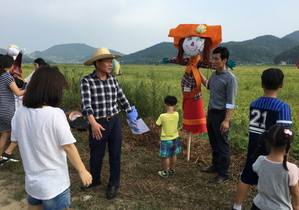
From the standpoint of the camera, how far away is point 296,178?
184 cm

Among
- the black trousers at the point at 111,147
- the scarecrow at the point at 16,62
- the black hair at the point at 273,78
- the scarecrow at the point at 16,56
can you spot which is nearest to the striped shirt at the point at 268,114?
the black hair at the point at 273,78

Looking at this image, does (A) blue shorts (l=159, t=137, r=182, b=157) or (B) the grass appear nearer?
(B) the grass

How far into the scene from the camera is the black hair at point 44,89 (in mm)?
1692

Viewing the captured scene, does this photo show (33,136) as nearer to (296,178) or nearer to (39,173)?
(39,173)

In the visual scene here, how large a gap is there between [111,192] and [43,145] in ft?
5.51

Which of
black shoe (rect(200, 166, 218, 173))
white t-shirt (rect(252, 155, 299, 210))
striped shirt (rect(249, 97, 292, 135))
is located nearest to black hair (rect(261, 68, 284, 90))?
striped shirt (rect(249, 97, 292, 135))

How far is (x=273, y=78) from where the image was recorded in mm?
2250

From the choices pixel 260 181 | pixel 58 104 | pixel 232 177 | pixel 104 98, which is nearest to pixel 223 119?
pixel 232 177

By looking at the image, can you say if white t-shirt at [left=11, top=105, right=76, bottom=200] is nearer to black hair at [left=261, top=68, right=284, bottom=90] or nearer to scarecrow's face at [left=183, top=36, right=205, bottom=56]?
black hair at [left=261, top=68, right=284, bottom=90]

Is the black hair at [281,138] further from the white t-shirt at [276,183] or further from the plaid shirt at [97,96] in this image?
the plaid shirt at [97,96]

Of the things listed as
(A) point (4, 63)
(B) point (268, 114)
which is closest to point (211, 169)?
(B) point (268, 114)

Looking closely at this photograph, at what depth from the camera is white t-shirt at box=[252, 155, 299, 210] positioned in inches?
72.8

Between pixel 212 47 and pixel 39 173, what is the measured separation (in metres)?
2.97

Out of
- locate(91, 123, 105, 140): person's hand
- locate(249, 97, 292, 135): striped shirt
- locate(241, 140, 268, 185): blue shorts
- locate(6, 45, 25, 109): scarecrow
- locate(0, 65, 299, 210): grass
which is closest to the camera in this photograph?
locate(249, 97, 292, 135): striped shirt
